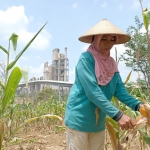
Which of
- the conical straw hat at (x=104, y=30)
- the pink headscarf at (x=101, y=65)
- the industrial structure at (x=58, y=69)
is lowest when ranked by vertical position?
the pink headscarf at (x=101, y=65)

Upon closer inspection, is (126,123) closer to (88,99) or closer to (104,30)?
(88,99)

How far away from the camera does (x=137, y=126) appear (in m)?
1.26

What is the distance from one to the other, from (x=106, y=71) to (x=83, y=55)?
0.18 meters

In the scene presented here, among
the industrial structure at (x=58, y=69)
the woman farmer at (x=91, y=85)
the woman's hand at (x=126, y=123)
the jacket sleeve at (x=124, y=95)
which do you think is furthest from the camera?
the industrial structure at (x=58, y=69)

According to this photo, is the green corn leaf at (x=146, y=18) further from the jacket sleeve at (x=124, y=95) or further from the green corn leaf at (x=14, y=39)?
the green corn leaf at (x=14, y=39)

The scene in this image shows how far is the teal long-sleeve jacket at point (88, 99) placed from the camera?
1.30 meters

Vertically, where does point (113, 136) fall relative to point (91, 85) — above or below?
below

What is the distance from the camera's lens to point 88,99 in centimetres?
142

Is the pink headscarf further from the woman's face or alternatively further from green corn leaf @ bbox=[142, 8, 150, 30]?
green corn leaf @ bbox=[142, 8, 150, 30]

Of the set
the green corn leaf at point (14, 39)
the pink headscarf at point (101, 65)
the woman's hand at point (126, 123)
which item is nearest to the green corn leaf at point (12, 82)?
the green corn leaf at point (14, 39)

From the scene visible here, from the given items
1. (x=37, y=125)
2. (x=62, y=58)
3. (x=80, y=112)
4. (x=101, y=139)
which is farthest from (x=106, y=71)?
(x=62, y=58)

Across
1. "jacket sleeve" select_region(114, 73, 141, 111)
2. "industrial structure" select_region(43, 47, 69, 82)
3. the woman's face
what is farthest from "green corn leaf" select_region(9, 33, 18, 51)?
"industrial structure" select_region(43, 47, 69, 82)

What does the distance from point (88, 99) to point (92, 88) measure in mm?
133

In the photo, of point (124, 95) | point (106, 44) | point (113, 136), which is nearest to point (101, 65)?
point (106, 44)
